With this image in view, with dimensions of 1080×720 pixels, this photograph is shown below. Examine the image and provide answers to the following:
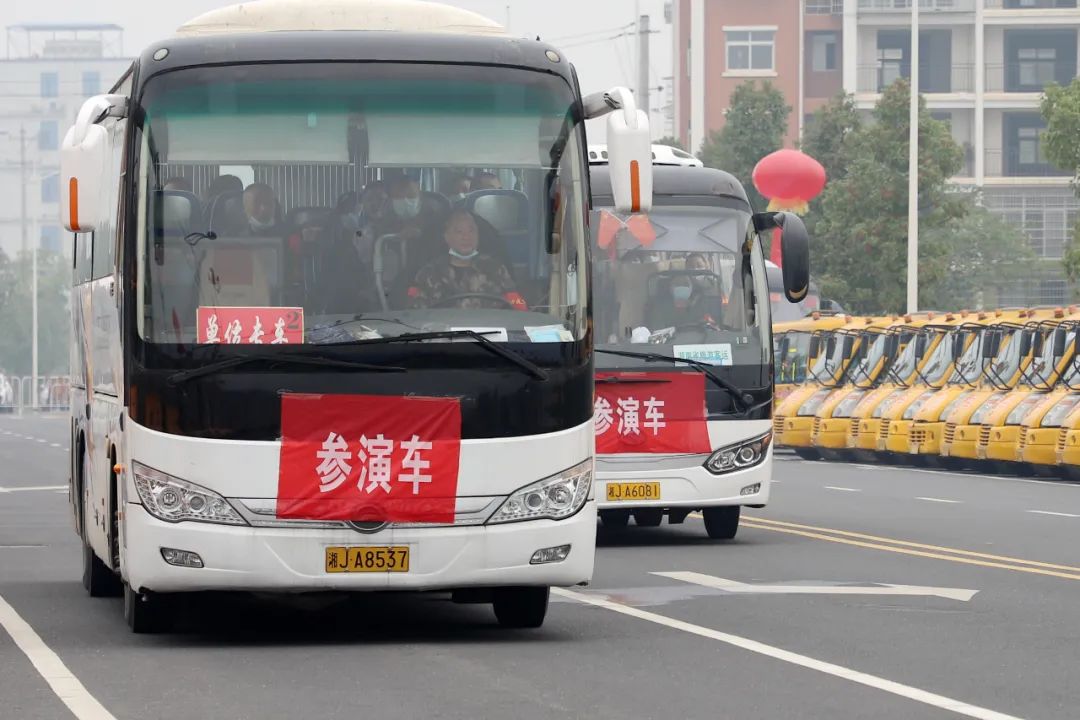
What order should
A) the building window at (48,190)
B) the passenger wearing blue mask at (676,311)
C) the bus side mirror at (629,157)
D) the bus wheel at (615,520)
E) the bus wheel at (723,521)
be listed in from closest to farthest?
1. the bus side mirror at (629,157)
2. the passenger wearing blue mask at (676,311)
3. the bus wheel at (723,521)
4. the bus wheel at (615,520)
5. the building window at (48,190)

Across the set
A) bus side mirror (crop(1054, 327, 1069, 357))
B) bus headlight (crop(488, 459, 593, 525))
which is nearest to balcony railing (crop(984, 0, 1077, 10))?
bus side mirror (crop(1054, 327, 1069, 357))

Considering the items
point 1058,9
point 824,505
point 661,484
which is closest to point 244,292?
point 661,484

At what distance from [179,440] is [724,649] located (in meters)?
2.71

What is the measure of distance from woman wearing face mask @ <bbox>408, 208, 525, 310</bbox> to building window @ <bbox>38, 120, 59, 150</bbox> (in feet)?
557

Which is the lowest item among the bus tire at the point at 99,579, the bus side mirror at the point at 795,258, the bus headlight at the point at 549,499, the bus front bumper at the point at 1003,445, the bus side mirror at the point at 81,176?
the bus front bumper at the point at 1003,445

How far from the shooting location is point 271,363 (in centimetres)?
1152

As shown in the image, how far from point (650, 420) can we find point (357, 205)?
7.21m

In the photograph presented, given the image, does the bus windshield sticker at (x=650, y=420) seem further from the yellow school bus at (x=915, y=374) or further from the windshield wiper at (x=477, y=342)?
the yellow school bus at (x=915, y=374)

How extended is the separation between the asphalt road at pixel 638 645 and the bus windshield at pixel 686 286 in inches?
61.3

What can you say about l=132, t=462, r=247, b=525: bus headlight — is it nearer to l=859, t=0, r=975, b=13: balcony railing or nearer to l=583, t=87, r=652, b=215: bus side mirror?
l=583, t=87, r=652, b=215: bus side mirror

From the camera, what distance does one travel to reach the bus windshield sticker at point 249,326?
1159 centimetres

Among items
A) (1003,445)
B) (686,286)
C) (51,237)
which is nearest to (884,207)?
(1003,445)

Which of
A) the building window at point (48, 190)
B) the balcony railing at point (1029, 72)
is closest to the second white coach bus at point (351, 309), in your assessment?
the balcony railing at point (1029, 72)

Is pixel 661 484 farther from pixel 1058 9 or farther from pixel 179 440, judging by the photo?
pixel 1058 9
